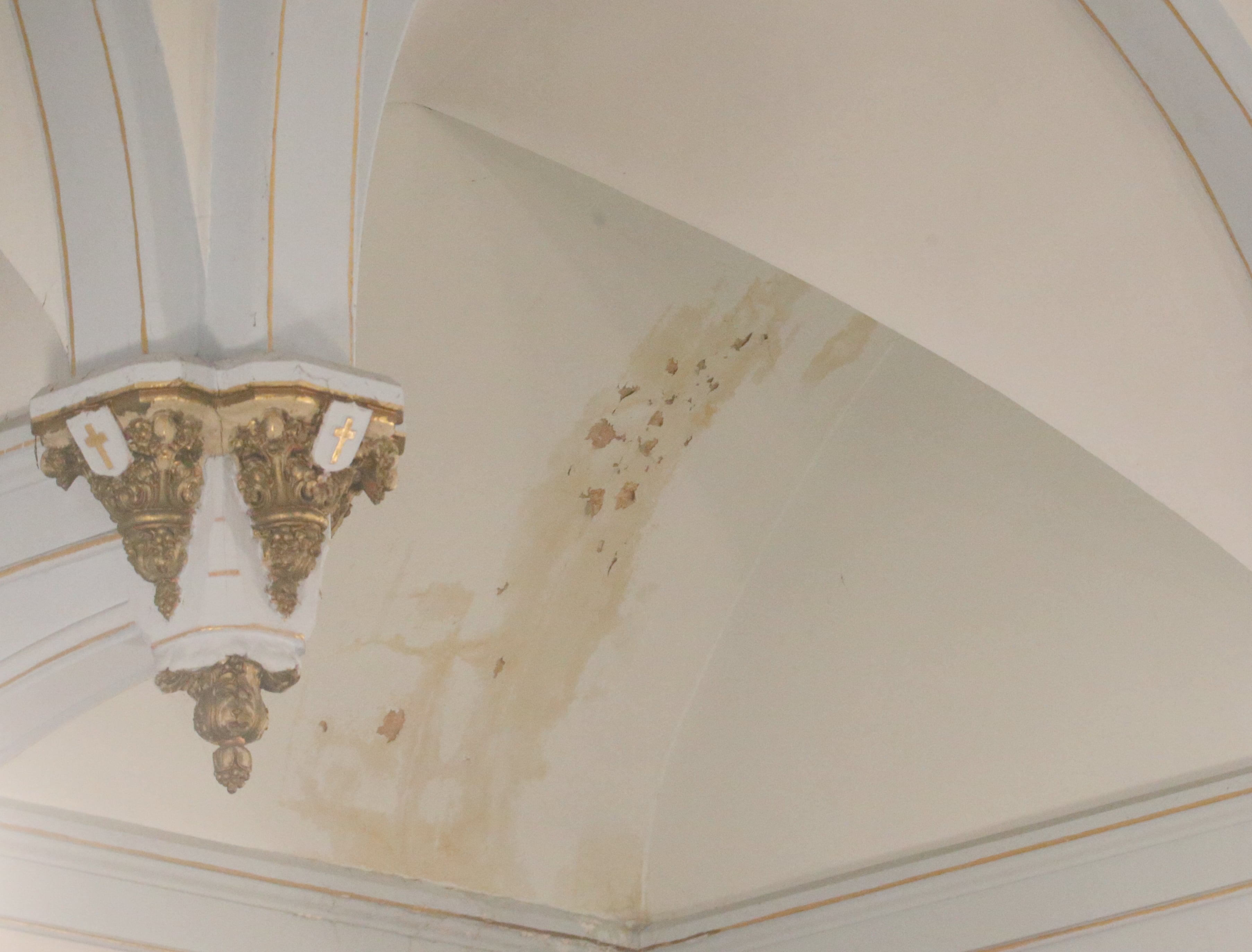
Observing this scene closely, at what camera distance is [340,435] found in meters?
2.93

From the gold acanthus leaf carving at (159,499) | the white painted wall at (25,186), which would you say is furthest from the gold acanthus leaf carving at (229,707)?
the white painted wall at (25,186)

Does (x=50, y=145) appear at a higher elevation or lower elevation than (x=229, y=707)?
higher

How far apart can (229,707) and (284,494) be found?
426 mm

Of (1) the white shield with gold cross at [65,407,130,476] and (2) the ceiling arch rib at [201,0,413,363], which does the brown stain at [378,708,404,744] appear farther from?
(1) the white shield with gold cross at [65,407,130,476]

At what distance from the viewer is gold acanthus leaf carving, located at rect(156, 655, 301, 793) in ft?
9.05

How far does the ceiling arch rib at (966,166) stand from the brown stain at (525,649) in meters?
1.20

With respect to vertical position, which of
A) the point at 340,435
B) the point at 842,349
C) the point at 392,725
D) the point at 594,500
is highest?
the point at 842,349

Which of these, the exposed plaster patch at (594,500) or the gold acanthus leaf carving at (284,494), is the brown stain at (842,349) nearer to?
the exposed plaster patch at (594,500)

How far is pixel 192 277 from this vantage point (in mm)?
3082

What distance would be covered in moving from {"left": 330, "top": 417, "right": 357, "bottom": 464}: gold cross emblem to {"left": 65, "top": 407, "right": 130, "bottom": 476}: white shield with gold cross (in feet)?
1.31

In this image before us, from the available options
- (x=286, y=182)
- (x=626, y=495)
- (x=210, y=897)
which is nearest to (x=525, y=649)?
(x=626, y=495)

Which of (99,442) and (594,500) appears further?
(594,500)

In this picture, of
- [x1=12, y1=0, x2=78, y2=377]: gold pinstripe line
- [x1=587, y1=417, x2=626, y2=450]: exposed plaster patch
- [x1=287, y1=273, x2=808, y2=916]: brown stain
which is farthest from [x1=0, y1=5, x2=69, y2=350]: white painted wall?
[x1=587, y1=417, x2=626, y2=450]: exposed plaster patch

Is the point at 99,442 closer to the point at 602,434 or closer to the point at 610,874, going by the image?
the point at 602,434
